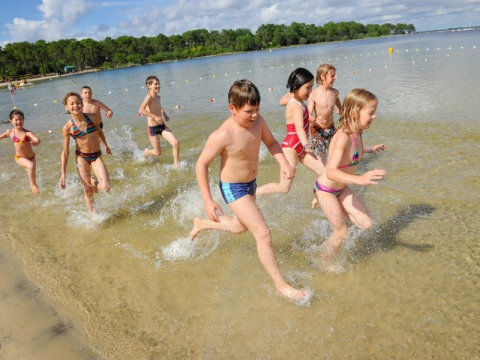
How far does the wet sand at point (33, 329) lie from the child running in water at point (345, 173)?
2375 millimetres

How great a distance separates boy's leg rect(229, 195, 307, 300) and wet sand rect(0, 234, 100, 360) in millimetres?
1598

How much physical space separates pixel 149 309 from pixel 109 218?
2385 millimetres

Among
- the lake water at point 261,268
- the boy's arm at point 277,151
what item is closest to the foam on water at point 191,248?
the lake water at point 261,268

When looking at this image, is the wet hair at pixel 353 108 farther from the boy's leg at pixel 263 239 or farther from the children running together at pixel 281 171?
the boy's leg at pixel 263 239

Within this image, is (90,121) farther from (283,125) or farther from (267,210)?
(283,125)

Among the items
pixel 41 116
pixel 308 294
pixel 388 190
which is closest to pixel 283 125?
pixel 388 190

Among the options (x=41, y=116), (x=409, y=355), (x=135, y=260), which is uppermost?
(x=41, y=116)

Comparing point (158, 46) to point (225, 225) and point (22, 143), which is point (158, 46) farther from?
point (225, 225)

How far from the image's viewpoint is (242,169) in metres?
3.31

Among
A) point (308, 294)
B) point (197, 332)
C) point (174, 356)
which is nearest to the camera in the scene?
point (174, 356)

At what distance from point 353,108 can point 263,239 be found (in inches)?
55.7

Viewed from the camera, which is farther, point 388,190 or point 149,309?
point 388,190

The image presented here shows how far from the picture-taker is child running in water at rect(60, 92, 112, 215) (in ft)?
16.9

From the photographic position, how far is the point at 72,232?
5137 mm
